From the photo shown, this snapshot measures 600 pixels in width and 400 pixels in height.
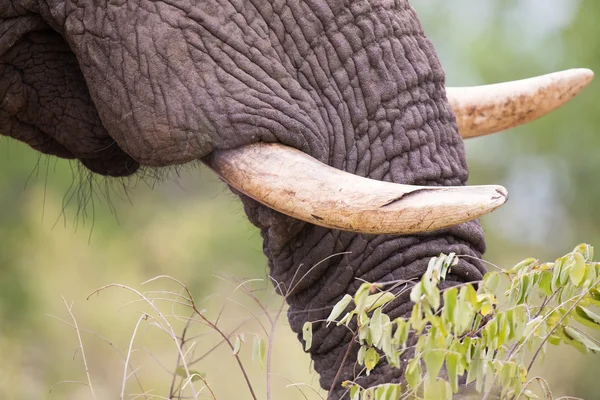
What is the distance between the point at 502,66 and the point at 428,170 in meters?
7.45

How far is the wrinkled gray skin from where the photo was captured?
2854 mm

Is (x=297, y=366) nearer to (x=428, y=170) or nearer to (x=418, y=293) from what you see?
(x=428, y=170)

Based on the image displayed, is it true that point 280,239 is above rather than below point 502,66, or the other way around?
below

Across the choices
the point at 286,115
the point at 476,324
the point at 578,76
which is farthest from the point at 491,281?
the point at 578,76

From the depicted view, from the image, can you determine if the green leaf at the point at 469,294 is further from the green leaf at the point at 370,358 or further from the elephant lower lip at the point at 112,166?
the elephant lower lip at the point at 112,166

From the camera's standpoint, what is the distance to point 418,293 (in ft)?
7.60

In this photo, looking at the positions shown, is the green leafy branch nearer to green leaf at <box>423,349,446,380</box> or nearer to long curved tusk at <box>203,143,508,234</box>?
green leaf at <box>423,349,446,380</box>

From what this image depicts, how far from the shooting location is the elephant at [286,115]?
2.81 m

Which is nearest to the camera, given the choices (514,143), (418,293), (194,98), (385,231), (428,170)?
(418,293)

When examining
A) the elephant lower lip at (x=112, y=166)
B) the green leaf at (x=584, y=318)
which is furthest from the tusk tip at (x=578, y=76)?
the elephant lower lip at (x=112, y=166)

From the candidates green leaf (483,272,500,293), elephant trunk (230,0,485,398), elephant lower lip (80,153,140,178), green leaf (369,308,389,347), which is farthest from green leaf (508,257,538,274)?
elephant lower lip (80,153,140,178)

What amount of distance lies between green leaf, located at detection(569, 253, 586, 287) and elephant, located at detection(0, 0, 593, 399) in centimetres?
25

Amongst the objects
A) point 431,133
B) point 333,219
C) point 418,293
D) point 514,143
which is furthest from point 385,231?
point 514,143

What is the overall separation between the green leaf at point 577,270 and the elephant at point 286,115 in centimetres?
25
